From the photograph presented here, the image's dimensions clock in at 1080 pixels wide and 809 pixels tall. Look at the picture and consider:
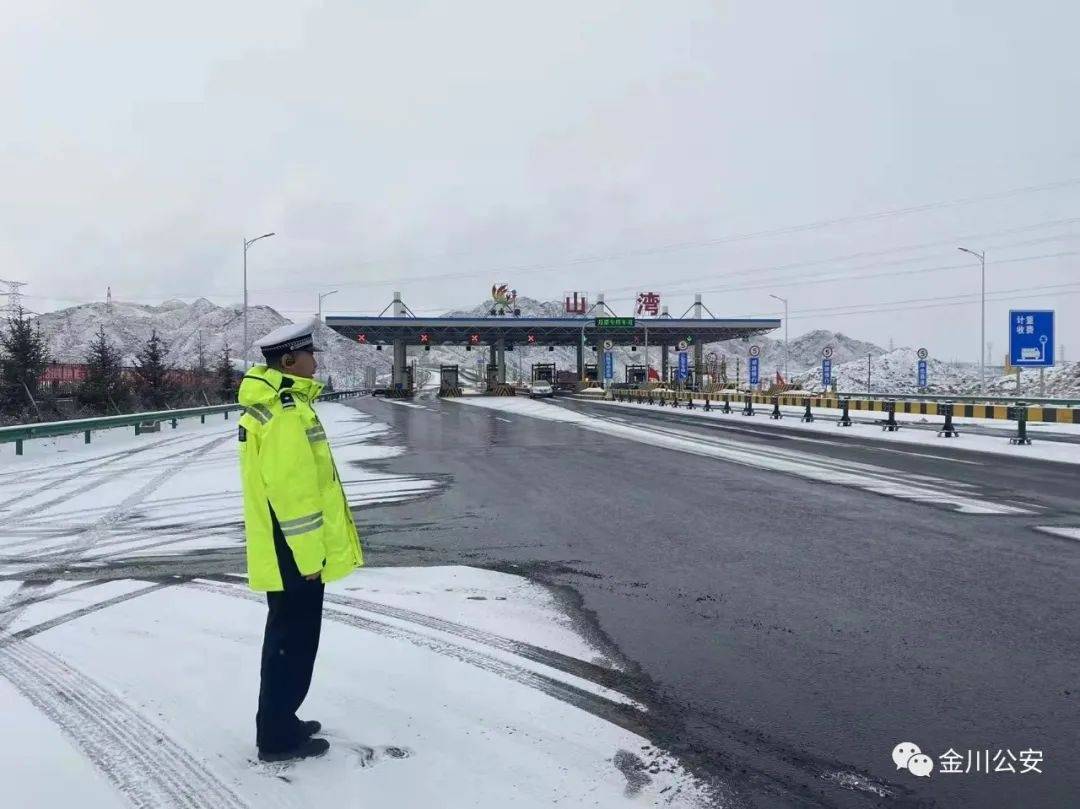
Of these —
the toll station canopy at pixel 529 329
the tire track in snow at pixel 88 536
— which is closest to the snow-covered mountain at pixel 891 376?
the toll station canopy at pixel 529 329

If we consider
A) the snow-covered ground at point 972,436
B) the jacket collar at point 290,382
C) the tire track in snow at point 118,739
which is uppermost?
the jacket collar at point 290,382

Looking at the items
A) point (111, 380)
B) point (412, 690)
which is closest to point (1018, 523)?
point (412, 690)

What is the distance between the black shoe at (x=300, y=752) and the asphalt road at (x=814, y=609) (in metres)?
1.54

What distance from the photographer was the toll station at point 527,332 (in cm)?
6956

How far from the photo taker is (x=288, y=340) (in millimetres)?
3533

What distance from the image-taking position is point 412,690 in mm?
4035

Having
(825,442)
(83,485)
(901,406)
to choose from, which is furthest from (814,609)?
(901,406)

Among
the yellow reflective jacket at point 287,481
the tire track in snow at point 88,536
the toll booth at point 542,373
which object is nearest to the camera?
the yellow reflective jacket at point 287,481

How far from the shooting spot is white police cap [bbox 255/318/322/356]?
3.50m

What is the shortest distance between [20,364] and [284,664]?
32176 millimetres

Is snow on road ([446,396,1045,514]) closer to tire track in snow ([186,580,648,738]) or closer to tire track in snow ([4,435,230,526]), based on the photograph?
tire track in snow ([186,580,648,738])

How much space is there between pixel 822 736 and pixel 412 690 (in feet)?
6.70

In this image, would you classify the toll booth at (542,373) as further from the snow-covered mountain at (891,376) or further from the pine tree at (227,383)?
the snow-covered mountain at (891,376)

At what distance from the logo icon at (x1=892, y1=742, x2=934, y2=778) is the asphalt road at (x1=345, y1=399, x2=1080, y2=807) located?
0.03 meters
